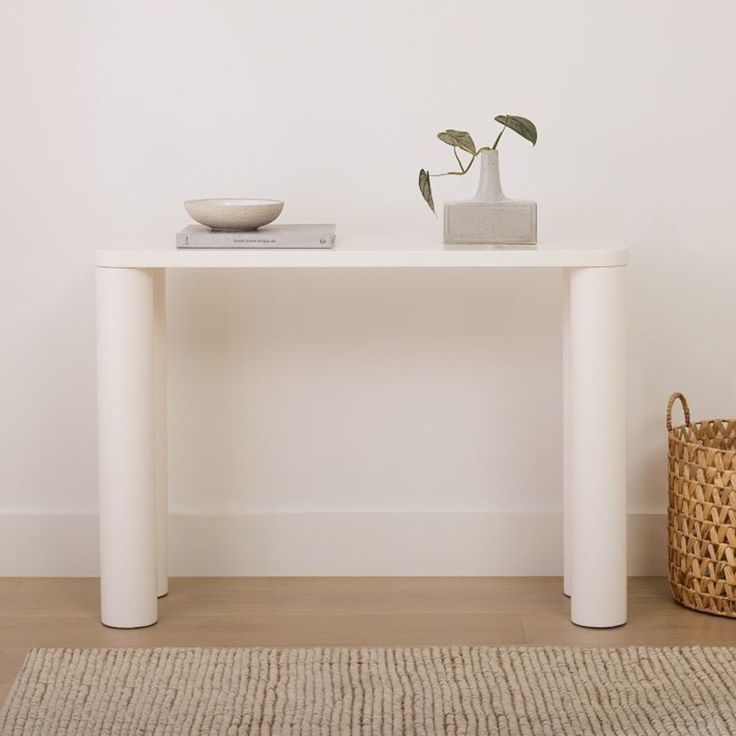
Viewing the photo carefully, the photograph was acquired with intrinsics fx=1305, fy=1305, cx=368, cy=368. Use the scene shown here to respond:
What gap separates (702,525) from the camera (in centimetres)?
244

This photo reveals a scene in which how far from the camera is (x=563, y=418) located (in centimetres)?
264

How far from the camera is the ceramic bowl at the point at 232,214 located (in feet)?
7.67

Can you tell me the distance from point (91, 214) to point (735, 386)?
4.58ft

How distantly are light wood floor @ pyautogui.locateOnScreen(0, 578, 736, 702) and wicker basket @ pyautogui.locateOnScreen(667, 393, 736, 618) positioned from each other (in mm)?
51

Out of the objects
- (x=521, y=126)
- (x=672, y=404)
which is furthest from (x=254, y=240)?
(x=672, y=404)

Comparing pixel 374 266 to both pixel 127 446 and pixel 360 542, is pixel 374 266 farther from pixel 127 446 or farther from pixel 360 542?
pixel 360 542

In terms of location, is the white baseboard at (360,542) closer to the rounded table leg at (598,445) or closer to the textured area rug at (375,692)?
the rounded table leg at (598,445)

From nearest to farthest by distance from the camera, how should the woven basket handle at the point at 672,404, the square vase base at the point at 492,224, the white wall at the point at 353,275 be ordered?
the square vase base at the point at 492,224, the woven basket handle at the point at 672,404, the white wall at the point at 353,275

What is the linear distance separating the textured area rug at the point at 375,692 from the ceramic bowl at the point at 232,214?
0.76 m

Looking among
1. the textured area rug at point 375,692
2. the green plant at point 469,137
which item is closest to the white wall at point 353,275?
the green plant at point 469,137

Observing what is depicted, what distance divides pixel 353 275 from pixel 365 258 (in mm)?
462

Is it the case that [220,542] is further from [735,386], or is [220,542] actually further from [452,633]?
[735,386]

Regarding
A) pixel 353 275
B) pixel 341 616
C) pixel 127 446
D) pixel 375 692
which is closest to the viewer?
pixel 375 692

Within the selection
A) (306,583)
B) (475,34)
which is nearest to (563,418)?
(306,583)
